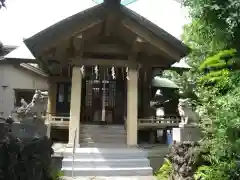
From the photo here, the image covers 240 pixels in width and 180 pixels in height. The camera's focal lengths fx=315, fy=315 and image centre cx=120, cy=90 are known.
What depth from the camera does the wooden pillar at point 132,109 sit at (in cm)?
1284

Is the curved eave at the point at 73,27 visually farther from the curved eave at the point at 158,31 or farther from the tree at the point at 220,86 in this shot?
the tree at the point at 220,86

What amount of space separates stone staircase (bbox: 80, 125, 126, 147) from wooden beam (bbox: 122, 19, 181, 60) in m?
3.96

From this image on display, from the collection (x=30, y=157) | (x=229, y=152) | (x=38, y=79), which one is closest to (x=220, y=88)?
(x=229, y=152)

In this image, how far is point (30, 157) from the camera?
7625 millimetres

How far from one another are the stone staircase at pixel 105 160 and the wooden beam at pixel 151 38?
4091 millimetres

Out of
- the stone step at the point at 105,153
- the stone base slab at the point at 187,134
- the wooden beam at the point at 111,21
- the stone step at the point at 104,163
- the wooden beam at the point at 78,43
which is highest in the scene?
the wooden beam at the point at 111,21

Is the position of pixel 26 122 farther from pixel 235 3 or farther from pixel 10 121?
pixel 235 3

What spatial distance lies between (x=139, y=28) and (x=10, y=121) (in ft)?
20.9

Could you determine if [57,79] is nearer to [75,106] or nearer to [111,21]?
[75,106]

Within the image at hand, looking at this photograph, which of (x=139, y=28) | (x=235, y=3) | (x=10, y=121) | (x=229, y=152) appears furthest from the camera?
(x=139, y=28)

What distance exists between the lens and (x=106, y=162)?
35.7 ft

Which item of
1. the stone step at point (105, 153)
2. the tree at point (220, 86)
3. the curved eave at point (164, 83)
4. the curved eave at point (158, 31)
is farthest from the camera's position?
the curved eave at point (164, 83)

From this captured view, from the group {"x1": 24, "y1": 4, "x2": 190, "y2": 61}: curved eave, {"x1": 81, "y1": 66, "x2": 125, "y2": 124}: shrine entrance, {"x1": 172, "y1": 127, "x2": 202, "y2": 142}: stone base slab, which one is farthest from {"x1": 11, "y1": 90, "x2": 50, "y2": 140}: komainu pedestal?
{"x1": 81, "y1": 66, "x2": 125, "y2": 124}: shrine entrance

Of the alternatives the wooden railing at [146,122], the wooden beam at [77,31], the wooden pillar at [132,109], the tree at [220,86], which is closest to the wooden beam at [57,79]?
the wooden railing at [146,122]
